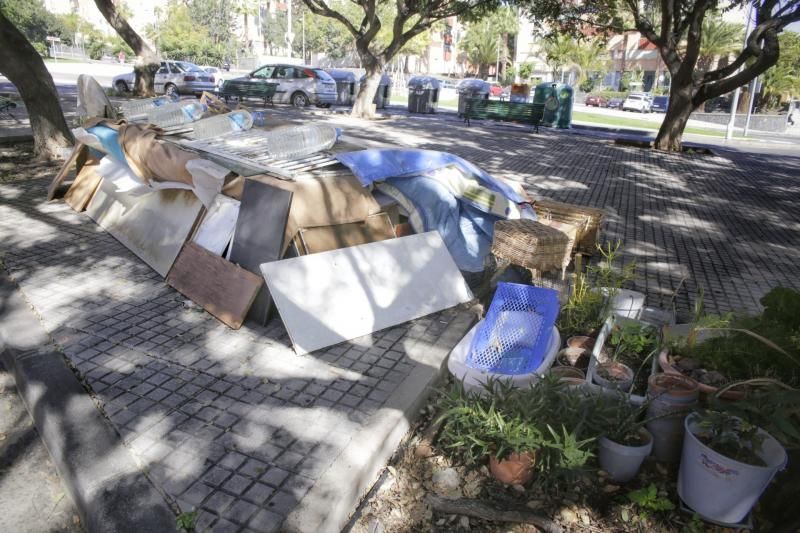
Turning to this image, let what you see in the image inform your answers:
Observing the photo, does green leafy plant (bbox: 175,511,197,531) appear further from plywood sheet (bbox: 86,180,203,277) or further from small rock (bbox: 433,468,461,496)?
plywood sheet (bbox: 86,180,203,277)

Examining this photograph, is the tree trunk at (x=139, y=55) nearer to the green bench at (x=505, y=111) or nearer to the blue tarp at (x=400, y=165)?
the green bench at (x=505, y=111)

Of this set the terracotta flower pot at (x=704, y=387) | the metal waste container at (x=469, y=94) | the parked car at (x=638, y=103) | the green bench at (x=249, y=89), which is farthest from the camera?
the parked car at (x=638, y=103)

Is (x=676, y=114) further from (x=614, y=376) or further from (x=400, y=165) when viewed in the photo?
(x=614, y=376)

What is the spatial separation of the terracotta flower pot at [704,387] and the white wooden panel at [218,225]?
3380 mm

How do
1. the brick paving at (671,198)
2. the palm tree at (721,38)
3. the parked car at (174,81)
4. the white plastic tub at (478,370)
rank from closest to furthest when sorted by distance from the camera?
1. the white plastic tub at (478,370)
2. the brick paving at (671,198)
3. the parked car at (174,81)
4. the palm tree at (721,38)

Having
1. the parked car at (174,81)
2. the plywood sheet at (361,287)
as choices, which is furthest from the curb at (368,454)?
the parked car at (174,81)

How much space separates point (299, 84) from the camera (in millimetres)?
21344

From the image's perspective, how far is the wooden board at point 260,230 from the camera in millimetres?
4152

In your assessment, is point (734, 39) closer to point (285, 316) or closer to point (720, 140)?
point (720, 140)

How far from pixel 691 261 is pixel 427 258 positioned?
3.55 m

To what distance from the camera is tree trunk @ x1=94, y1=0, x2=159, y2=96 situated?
17.4 metres

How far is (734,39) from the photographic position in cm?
3894

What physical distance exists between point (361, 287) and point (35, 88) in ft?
26.0

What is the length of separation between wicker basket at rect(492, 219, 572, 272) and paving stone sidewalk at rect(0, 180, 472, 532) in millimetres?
650
